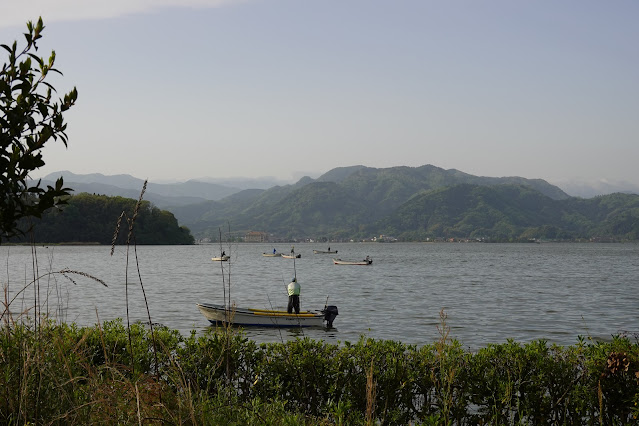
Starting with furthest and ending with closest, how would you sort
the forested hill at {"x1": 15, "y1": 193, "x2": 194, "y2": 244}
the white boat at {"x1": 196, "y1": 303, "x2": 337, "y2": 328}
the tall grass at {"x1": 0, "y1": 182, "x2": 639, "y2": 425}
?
1. the forested hill at {"x1": 15, "y1": 193, "x2": 194, "y2": 244}
2. the white boat at {"x1": 196, "y1": 303, "x2": 337, "y2": 328}
3. the tall grass at {"x1": 0, "y1": 182, "x2": 639, "y2": 425}

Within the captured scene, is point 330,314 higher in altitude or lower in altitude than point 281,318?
higher

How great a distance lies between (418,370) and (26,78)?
6145mm

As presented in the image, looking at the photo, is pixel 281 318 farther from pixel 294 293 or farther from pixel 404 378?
pixel 404 378

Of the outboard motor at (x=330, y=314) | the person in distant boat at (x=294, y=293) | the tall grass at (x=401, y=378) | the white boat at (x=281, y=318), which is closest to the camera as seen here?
Result: the tall grass at (x=401, y=378)

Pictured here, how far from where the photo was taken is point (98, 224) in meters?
168

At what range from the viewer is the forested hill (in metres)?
158

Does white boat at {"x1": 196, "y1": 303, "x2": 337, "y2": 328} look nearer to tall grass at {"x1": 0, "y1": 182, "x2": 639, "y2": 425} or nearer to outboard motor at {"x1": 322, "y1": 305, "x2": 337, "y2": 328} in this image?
outboard motor at {"x1": 322, "y1": 305, "x2": 337, "y2": 328}

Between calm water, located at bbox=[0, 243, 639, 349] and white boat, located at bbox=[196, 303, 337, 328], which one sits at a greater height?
white boat, located at bbox=[196, 303, 337, 328]

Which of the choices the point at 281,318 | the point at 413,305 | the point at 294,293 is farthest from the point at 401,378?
the point at 413,305

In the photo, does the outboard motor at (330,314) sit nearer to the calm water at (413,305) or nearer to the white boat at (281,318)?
the white boat at (281,318)

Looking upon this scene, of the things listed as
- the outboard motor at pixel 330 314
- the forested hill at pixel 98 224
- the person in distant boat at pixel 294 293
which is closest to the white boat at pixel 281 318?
the outboard motor at pixel 330 314

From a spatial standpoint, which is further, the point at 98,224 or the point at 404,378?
the point at 98,224

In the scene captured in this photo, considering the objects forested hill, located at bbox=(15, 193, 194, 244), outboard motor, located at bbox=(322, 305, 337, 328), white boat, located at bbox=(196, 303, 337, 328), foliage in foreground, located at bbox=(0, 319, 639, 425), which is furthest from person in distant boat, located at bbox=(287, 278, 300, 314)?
forested hill, located at bbox=(15, 193, 194, 244)

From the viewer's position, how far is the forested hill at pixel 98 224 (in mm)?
158000
